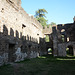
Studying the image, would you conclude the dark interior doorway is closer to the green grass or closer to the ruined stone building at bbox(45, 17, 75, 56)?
the green grass

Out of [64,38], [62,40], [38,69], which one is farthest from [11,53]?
[64,38]

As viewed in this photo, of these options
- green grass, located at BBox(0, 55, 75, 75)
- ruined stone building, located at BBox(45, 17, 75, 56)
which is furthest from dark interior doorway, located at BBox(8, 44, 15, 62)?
ruined stone building, located at BBox(45, 17, 75, 56)

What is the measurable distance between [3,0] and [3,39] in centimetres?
370

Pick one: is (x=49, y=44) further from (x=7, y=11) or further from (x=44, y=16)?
(x=7, y=11)

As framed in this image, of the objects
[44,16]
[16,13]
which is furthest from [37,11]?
[16,13]

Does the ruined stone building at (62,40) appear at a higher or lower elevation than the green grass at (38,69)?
higher

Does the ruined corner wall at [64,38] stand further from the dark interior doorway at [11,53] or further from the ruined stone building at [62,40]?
the dark interior doorway at [11,53]

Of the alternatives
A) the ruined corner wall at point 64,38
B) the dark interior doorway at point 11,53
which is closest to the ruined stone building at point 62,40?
the ruined corner wall at point 64,38

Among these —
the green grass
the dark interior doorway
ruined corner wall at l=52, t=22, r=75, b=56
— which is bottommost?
the green grass

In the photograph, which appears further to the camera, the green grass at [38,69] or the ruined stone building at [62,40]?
the ruined stone building at [62,40]

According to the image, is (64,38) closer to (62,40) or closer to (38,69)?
(62,40)

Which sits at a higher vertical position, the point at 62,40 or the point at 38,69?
the point at 62,40

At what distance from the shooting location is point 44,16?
30750mm

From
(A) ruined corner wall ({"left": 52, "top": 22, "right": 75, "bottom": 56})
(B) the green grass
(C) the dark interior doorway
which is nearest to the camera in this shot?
(B) the green grass
